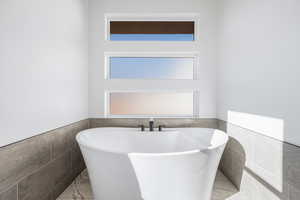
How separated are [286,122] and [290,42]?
0.58m

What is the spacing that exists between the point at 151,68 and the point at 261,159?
1755mm

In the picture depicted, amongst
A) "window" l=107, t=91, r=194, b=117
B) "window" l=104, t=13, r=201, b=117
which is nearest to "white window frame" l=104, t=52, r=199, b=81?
"window" l=104, t=13, r=201, b=117

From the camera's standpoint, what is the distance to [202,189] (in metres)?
1.30

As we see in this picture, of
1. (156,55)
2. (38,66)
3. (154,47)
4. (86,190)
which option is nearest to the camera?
(38,66)

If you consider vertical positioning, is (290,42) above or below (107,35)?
below

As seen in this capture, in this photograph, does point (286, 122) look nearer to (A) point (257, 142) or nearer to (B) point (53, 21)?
(A) point (257, 142)

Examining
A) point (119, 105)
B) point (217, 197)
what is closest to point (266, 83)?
point (217, 197)

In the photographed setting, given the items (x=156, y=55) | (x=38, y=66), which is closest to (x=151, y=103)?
(x=156, y=55)

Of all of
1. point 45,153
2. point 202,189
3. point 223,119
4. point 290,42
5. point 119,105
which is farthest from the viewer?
point 119,105

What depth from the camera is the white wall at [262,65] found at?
114 centimetres

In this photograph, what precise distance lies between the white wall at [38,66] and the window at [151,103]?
569mm

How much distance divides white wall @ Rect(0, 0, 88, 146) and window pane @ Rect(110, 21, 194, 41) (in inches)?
23.6

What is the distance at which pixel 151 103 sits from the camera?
2496 mm

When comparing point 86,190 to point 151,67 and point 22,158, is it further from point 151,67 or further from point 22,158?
Answer: point 151,67
